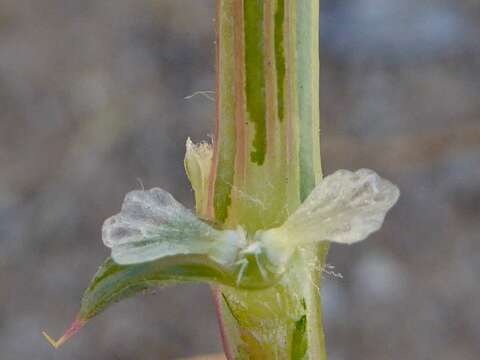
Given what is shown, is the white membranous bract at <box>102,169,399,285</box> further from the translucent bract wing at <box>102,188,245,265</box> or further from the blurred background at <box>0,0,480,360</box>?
the blurred background at <box>0,0,480,360</box>

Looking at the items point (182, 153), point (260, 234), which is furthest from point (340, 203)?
point (182, 153)

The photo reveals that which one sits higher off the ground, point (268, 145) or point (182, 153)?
point (268, 145)

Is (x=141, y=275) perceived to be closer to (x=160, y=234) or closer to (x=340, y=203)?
(x=160, y=234)

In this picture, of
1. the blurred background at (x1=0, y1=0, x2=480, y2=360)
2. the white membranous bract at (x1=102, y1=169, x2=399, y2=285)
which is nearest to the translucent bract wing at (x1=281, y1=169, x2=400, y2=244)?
the white membranous bract at (x1=102, y1=169, x2=399, y2=285)

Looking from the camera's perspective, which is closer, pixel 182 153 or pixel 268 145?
pixel 268 145

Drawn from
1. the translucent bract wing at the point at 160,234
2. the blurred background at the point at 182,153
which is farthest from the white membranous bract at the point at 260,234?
the blurred background at the point at 182,153

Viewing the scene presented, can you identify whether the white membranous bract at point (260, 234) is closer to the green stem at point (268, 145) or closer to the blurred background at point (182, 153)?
the green stem at point (268, 145)
